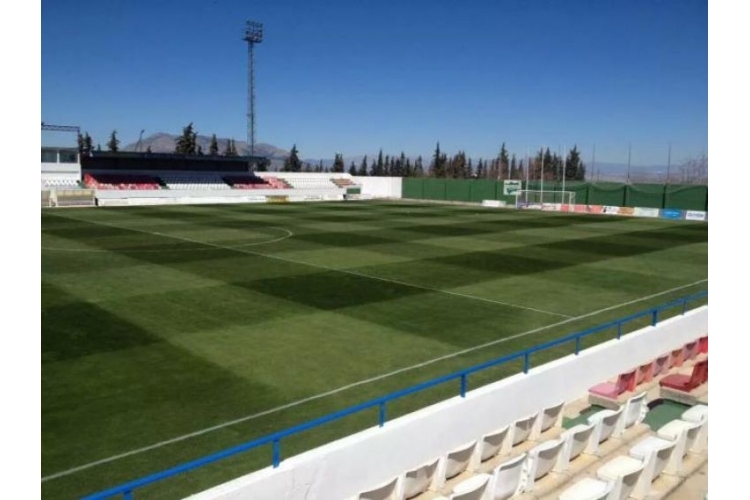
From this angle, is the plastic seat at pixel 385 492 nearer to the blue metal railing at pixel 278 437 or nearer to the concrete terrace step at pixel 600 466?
the concrete terrace step at pixel 600 466

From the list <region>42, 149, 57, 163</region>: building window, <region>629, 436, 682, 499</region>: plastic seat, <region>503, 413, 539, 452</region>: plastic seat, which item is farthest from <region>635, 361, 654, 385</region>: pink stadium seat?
<region>42, 149, 57, 163</region>: building window

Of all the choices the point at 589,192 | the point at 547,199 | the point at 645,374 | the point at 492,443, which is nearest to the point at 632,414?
the point at 492,443

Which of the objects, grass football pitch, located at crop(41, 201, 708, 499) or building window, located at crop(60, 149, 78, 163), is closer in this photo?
grass football pitch, located at crop(41, 201, 708, 499)

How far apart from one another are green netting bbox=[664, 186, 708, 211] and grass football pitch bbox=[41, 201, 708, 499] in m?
25.8

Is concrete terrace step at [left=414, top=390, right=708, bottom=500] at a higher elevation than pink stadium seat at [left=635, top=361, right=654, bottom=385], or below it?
below

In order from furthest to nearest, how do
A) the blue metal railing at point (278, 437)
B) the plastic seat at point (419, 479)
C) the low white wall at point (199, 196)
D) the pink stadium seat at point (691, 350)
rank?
1. the low white wall at point (199, 196)
2. the pink stadium seat at point (691, 350)
3. the plastic seat at point (419, 479)
4. the blue metal railing at point (278, 437)

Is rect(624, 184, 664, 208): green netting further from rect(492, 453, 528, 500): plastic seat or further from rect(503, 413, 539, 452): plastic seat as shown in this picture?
rect(492, 453, 528, 500): plastic seat

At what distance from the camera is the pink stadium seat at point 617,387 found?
12477 millimetres

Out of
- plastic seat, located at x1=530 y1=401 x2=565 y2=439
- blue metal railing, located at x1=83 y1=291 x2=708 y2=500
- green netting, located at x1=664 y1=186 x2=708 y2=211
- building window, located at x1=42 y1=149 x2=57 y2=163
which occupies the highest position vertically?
building window, located at x1=42 y1=149 x2=57 y2=163

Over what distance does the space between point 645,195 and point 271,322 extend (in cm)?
5794

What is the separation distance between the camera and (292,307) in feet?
64.3

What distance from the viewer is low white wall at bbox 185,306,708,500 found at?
814 cm

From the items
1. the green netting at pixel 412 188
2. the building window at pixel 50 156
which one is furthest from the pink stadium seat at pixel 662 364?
the building window at pixel 50 156

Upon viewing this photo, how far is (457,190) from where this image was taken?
266 ft
